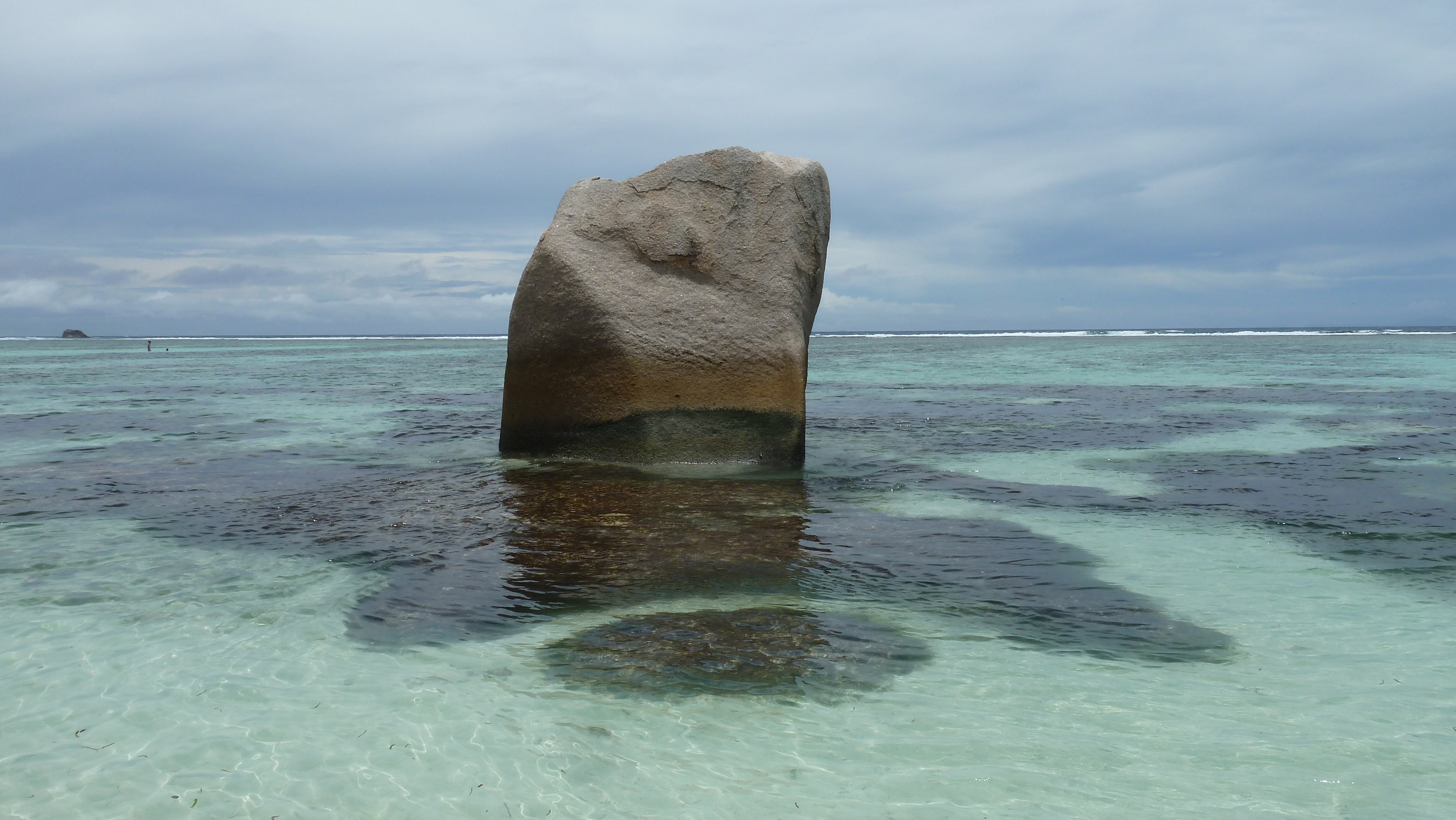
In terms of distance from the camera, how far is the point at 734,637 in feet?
14.4

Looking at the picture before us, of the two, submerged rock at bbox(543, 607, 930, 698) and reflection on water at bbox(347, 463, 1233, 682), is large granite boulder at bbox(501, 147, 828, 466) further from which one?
submerged rock at bbox(543, 607, 930, 698)

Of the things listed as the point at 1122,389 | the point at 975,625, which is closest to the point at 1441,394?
the point at 1122,389

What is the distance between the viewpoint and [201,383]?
933 inches

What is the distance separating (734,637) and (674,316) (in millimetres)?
4998

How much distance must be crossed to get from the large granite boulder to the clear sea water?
0.51 meters

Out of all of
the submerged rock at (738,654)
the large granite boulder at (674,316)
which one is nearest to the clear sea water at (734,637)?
the submerged rock at (738,654)

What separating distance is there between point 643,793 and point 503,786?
17.5 inches

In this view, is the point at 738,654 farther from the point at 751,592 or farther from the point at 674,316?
the point at 674,316

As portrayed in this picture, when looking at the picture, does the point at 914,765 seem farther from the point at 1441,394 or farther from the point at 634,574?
the point at 1441,394

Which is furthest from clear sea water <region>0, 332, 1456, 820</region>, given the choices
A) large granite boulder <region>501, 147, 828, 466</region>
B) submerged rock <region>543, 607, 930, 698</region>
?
large granite boulder <region>501, 147, 828, 466</region>

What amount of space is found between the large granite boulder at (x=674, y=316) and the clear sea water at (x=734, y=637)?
0.51 metres

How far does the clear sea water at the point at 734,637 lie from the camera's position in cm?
316

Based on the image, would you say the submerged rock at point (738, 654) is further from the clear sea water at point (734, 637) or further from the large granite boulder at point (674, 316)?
the large granite boulder at point (674, 316)

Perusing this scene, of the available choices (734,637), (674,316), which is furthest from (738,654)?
(674,316)
